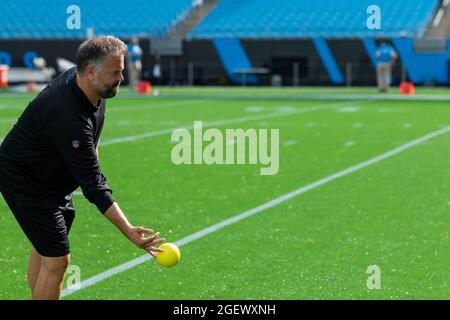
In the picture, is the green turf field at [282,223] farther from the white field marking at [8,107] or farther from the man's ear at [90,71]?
the white field marking at [8,107]

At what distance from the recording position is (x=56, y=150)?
473 centimetres

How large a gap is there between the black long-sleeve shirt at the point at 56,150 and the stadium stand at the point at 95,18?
32035 mm

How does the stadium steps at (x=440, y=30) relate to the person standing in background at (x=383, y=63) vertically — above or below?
above

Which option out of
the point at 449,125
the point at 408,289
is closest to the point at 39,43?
the point at 449,125

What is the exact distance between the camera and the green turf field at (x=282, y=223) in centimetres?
604

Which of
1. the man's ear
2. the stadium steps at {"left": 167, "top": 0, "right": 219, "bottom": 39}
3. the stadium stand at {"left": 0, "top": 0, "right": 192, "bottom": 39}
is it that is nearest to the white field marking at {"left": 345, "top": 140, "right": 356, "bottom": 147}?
the man's ear

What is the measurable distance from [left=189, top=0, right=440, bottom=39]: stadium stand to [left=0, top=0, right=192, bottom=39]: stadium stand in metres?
1.79

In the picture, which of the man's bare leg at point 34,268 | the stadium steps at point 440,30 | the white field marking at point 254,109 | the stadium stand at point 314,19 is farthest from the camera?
the stadium stand at point 314,19

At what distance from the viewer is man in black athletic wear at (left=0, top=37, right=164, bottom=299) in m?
4.49

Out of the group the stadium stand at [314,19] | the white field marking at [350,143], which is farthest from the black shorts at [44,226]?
the stadium stand at [314,19]

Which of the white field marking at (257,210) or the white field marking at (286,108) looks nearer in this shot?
the white field marking at (257,210)

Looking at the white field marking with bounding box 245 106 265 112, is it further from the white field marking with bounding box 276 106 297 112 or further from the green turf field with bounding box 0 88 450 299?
the green turf field with bounding box 0 88 450 299

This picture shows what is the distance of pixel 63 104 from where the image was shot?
4.55 meters

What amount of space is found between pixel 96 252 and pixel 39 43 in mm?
30475
